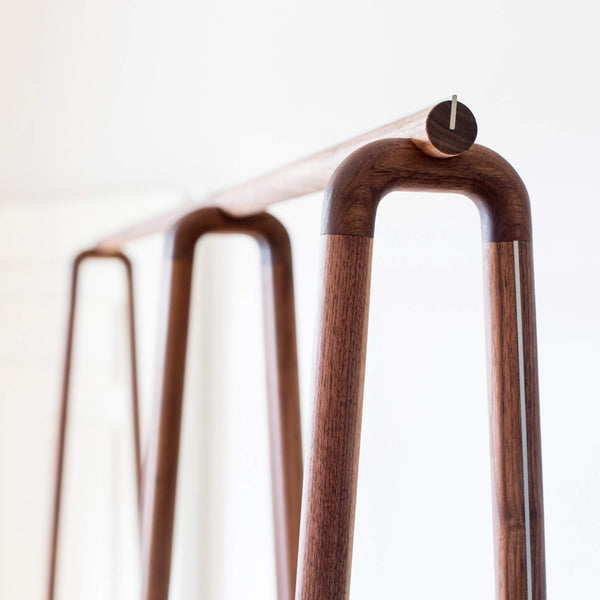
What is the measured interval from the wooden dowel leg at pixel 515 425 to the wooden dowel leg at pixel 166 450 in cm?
35

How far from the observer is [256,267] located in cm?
110

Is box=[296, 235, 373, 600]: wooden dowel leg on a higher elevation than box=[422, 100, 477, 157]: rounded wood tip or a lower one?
lower

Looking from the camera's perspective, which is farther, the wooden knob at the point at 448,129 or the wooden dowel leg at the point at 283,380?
the wooden dowel leg at the point at 283,380

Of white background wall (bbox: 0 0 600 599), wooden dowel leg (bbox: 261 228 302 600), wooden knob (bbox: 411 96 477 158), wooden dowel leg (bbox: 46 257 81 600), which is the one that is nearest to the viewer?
wooden knob (bbox: 411 96 477 158)

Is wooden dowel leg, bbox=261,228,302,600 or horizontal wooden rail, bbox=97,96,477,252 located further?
wooden dowel leg, bbox=261,228,302,600

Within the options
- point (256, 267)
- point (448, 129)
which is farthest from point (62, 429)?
point (448, 129)

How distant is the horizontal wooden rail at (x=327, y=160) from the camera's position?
0.38m

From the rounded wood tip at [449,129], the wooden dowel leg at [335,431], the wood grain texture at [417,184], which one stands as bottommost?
the wooden dowel leg at [335,431]

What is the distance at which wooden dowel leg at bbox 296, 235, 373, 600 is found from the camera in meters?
0.39

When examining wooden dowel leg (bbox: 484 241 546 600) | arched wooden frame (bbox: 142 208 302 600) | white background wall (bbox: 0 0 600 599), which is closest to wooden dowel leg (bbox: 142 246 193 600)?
arched wooden frame (bbox: 142 208 302 600)

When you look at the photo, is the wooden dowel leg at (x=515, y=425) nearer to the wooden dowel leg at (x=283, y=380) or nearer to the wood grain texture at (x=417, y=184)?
the wood grain texture at (x=417, y=184)

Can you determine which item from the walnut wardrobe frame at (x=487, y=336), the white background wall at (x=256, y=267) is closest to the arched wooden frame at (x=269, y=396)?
the white background wall at (x=256, y=267)

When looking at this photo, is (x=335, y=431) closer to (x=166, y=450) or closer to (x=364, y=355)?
(x=364, y=355)

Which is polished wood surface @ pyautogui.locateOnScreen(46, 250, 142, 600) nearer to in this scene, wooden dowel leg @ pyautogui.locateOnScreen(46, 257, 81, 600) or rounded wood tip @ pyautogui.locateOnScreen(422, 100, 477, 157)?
wooden dowel leg @ pyautogui.locateOnScreen(46, 257, 81, 600)
